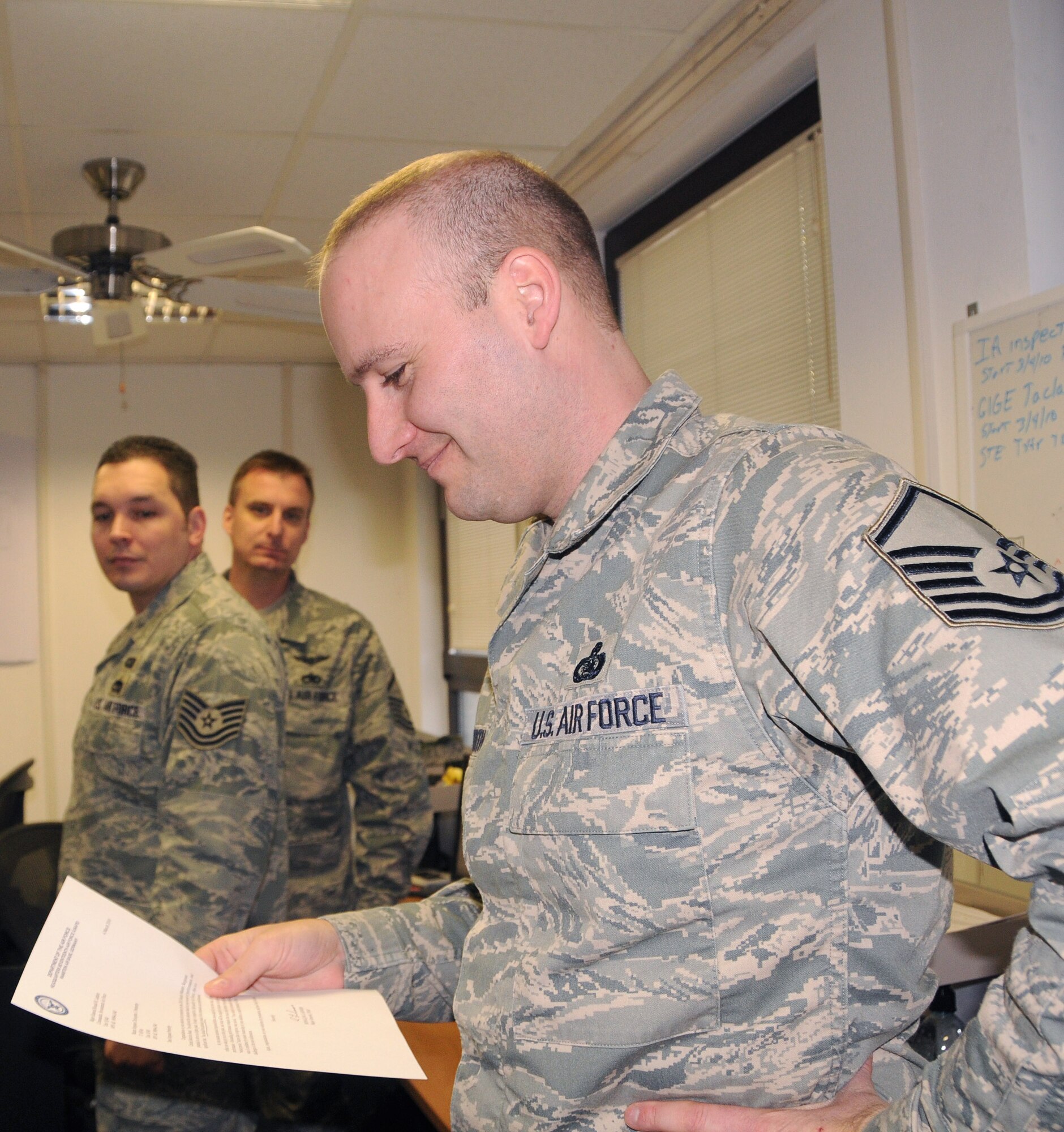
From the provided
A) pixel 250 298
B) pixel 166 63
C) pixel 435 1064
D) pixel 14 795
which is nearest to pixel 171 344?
pixel 250 298

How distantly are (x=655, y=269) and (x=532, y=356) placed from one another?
9.12 ft

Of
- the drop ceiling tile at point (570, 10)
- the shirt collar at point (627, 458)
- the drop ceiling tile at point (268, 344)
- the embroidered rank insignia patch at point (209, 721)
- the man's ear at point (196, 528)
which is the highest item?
the drop ceiling tile at point (570, 10)

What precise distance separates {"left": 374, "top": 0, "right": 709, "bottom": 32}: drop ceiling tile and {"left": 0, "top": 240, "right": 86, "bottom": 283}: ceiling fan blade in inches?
42.0

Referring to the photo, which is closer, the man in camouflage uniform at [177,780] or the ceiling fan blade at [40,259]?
the man in camouflage uniform at [177,780]

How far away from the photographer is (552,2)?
226 centimetres

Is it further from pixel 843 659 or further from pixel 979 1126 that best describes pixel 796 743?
pixel 979 1126

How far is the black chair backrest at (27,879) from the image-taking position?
249cm

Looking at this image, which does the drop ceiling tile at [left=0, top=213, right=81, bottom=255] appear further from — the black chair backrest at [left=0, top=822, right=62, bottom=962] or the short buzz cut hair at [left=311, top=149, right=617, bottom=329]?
the short buzz cut hair at [left=311, top=149, right=617, bottom=329]

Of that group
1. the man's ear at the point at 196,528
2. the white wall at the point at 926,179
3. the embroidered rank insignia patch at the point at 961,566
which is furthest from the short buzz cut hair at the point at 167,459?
the embroidered rank insignia patch at the point at 961,566

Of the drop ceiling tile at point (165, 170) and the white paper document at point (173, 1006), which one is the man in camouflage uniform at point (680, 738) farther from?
the drop ceiling tile at point (165, 170)

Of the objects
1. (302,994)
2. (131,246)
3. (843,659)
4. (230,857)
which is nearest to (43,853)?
(230,857)

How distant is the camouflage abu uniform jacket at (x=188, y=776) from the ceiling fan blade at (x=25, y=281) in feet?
3.66

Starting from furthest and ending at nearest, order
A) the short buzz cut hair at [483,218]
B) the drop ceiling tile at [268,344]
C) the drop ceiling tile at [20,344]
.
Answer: the drop ceiling tile at [268,344]
the drop ceiling tile at [20,344]
the short buzz cut hair at [483,218]

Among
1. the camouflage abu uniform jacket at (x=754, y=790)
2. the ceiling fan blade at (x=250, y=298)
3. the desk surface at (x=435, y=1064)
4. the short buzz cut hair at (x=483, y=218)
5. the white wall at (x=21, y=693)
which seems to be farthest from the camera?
the white wall at (x=21, y=693)
